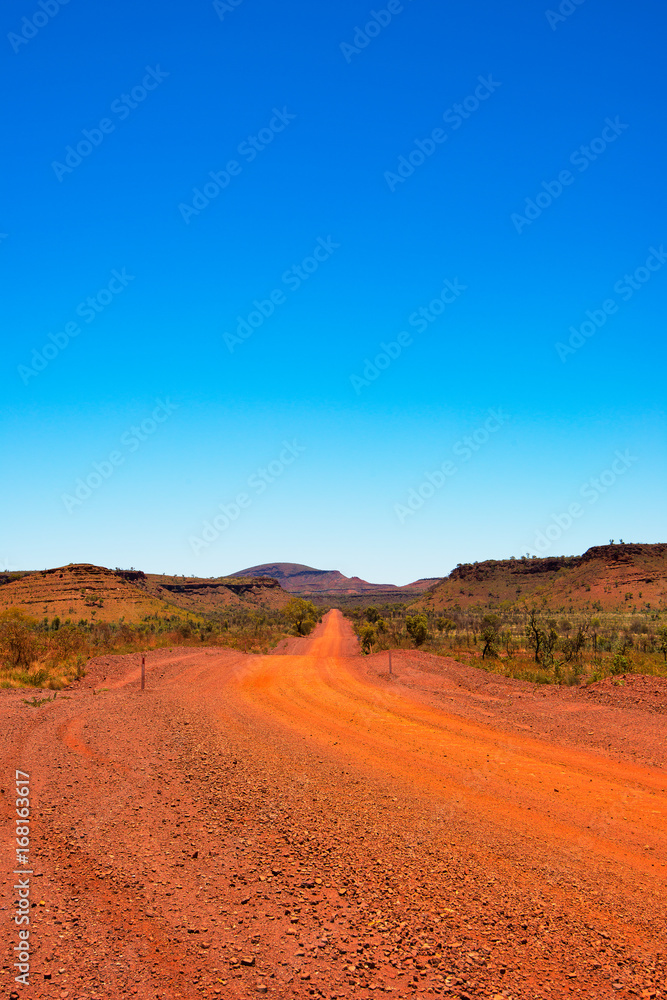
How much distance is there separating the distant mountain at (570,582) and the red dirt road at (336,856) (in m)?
60.0

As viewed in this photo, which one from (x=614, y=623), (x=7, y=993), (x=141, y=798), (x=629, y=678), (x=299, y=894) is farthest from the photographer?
(x=614, y=623)

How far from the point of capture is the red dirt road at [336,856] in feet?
14.3

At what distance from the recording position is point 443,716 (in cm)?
1348

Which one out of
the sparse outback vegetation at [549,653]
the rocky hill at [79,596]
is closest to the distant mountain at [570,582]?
the sparse outback vegetation at [549,653]

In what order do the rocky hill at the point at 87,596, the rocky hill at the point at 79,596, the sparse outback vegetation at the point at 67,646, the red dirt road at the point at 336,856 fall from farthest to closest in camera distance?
the rocky hill at the point at 87,596 < the rocky hill at the point at 79,596 < the sparse outback vegetation at the point at 67,646 < the red dirt road at the point at 336,856

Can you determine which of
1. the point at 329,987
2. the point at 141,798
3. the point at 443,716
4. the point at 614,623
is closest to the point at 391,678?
the point at 443,716

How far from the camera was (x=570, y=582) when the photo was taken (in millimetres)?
84000

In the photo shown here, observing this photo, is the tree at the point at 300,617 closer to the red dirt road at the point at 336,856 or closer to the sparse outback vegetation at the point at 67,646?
the sparse outback vegetation at the point at 67,646

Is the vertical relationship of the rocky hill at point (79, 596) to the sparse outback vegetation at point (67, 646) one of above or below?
above

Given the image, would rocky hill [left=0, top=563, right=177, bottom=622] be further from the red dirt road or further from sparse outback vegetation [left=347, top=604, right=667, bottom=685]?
the red dirt road

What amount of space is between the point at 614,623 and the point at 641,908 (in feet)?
148

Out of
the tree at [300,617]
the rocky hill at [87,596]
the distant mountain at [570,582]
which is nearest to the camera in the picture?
the tree at [300,617]

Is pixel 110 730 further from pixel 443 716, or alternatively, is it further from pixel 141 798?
pixel 443 716

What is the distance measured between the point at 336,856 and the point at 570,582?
85834 millimetres
